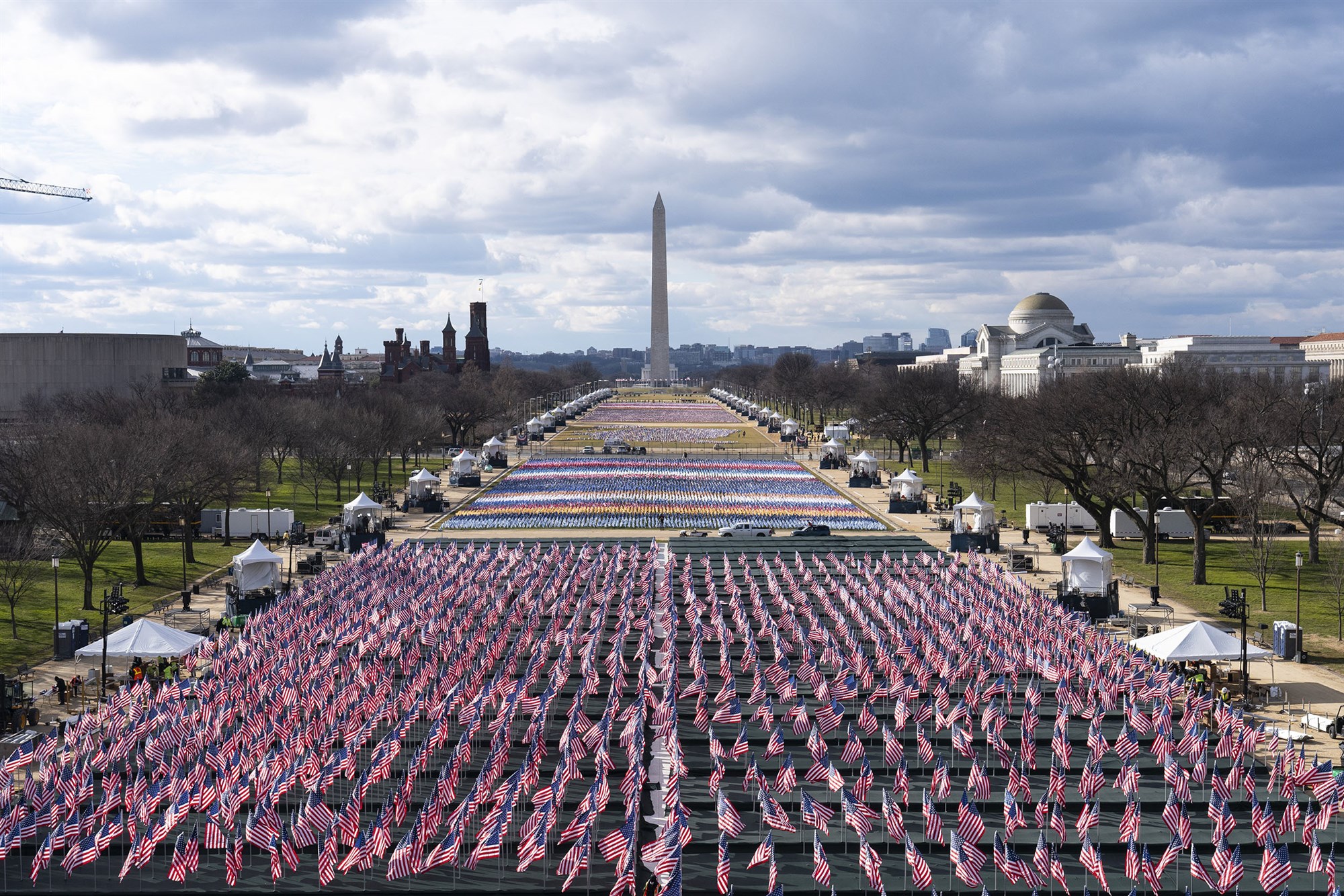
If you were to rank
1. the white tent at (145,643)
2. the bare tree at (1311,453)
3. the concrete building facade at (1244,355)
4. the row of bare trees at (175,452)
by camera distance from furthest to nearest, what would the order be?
the concrete building facade at (1244,355) → the bare tree at (1311,453) → the row of bare trees at (175,452) → the white tent at (145,643)

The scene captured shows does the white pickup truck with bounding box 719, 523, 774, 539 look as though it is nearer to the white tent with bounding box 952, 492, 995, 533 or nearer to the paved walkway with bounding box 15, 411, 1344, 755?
the paved walkway with bounding box 15, 411, 1344, 755

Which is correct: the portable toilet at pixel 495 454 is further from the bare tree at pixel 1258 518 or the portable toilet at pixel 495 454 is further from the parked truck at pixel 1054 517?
the bare tree at pixel 1258 518

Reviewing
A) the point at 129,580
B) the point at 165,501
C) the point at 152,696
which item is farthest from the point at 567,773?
the point at 165,501

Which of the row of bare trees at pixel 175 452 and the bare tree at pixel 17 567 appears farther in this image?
the row of bare trees at pixel 175 452

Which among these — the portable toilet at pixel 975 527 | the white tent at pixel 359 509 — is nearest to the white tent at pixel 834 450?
the portable toilet at pixel 975 527

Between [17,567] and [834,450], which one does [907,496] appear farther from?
[17,567]

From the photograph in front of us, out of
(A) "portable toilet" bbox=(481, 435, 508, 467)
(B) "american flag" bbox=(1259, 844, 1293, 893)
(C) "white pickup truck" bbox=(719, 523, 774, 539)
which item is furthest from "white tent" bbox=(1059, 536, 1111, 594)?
(A) "portable toilet" bbox=(481, 435, 508, 467)

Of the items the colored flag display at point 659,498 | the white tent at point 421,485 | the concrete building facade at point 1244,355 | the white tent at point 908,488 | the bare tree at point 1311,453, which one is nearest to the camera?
the bare tree at point 1311,453
